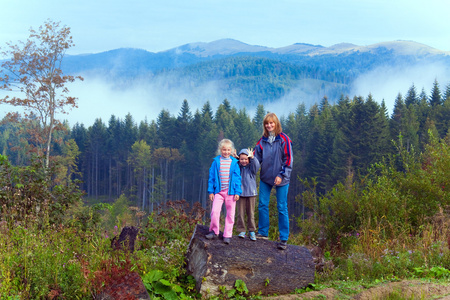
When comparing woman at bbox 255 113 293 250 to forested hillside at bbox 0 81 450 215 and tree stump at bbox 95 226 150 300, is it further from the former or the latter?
forested hillside at bbox 0 81 450 215

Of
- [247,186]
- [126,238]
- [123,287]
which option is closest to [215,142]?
[126,238]

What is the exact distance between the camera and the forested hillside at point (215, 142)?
5941cm

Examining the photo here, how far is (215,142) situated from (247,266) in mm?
73035

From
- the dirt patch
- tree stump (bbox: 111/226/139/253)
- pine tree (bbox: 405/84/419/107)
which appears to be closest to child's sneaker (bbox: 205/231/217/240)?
the dirt patch

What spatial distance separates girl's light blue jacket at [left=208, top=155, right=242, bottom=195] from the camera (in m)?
6.36

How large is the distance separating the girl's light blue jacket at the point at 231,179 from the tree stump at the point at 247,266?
77 cm

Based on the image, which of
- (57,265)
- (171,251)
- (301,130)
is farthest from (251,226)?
(301,130)

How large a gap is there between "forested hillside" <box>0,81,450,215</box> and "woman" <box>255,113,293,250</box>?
4237cm

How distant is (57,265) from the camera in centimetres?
538

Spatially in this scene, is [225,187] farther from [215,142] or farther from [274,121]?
[215,142]

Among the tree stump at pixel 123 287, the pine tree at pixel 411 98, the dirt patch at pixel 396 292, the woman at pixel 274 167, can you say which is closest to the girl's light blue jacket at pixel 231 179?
the woman at pixel 274 167

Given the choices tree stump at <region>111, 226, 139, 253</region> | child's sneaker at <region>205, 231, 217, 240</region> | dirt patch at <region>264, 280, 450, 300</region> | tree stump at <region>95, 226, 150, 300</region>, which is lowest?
dirt patch at <region>264, 280, 450, 300</region>

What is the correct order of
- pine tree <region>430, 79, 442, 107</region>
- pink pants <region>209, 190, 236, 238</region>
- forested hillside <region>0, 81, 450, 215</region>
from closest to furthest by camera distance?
pink pants <region>209, 190, 236, 238</region> < forested hillside <region>0, 81, 450, 215</region> < pine tree <region>430, 79, 442, 107</region>

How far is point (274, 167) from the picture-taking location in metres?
6.80
